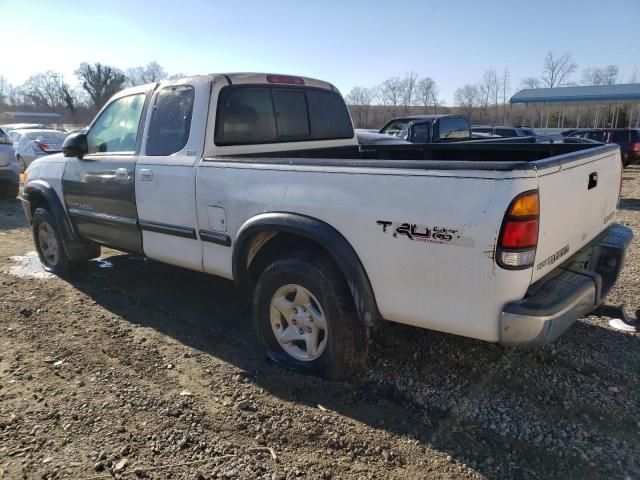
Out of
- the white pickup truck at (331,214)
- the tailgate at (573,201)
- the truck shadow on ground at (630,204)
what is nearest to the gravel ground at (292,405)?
the white pickup truck at (331,214)

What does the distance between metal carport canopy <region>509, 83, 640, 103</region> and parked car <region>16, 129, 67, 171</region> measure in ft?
107

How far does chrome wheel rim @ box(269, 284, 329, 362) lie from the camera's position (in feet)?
10.7

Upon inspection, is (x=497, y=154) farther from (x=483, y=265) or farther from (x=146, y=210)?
(x=146, y=210)

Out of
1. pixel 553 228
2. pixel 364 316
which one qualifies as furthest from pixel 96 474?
pixel 553 228

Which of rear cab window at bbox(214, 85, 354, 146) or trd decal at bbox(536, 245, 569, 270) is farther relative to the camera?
rear cab window at bbox(214, 85, 354, 146)

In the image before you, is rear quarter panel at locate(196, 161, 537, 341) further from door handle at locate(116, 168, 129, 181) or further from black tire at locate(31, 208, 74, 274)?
black tire at locate(31, 208, 74, 274)

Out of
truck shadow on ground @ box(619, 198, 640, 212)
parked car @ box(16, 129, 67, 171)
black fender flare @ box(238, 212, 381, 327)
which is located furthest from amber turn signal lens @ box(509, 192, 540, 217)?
parked car @ box(16, 129, 67, 171)

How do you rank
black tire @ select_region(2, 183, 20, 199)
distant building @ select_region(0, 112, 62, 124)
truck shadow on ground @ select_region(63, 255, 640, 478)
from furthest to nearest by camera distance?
distant building @ select_region(0, 112, 62, 124), black tire @ select_region(2, 183, 20, 199), truck shadow on ground @ select_region(63, 255, 640, 478)

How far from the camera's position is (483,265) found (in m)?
2.43

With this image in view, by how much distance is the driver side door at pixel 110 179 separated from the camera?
4.38 m

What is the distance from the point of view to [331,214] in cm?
294

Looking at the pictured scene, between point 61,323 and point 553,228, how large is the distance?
3.98 m

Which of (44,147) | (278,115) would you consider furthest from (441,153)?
(44,147)

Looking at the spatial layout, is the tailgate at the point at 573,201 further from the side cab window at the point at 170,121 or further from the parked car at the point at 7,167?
the parked car at the point at 7,167
